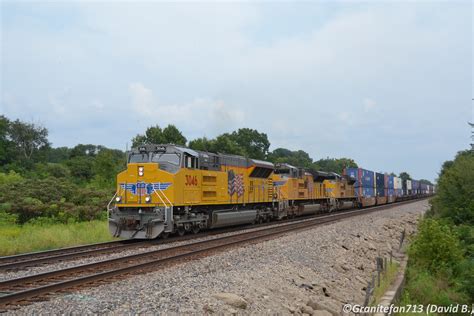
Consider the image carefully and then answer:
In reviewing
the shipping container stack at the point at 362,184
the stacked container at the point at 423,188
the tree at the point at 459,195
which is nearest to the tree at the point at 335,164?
the stacked container at the point at 423,188

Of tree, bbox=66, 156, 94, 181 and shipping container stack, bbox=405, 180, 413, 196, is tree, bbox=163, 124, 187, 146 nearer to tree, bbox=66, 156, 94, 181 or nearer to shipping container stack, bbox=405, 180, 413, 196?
tree, bbox=66, 156, 94, 181

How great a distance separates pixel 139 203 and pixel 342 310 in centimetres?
841

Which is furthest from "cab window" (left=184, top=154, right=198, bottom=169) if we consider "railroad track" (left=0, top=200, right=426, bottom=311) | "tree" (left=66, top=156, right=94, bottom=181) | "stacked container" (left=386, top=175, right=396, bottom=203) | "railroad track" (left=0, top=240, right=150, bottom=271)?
"stacked container" (left=386, top=175, right=396, bottom=203)

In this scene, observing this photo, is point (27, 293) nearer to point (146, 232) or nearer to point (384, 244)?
point (146, 232)

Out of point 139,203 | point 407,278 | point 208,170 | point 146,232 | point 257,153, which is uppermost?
point 257,153

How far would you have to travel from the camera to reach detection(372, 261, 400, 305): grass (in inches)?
391

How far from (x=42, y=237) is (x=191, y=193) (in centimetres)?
510

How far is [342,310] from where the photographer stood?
8.65 meters

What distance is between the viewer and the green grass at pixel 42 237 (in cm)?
1359

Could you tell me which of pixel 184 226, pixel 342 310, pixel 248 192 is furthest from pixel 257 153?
pixel 342 310

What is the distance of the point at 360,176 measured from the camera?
4250 centimetres

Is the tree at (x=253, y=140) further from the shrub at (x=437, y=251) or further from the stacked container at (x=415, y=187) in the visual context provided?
the shrub at (x=437, y=251)

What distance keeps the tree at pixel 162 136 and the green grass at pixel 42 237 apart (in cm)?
4008

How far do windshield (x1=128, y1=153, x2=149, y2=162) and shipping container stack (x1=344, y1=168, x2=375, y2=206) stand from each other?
28.6 metres
